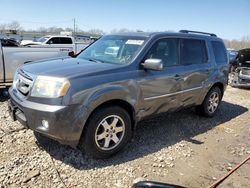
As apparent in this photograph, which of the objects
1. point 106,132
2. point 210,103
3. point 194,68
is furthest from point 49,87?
point 210,103

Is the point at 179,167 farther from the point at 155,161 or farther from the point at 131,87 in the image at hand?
the point at 131,87

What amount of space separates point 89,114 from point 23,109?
2.82ft

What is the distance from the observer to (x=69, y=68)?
12.7 ft

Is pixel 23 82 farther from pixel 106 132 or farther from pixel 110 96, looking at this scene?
pixel 106 132

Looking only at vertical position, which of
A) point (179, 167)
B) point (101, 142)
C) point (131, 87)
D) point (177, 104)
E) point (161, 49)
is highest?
point (161, 49)

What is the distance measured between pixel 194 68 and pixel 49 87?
115 inches

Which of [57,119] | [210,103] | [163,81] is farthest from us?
[210,103]

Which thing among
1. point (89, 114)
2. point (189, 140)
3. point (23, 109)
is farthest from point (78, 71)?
point (189, 140)

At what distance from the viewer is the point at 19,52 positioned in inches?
287

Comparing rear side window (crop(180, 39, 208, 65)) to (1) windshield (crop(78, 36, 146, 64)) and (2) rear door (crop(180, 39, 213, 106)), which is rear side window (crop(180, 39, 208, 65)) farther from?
(1) windshield (crop(78, 36, 146, 64))

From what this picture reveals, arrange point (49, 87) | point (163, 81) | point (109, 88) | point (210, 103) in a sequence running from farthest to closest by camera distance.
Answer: point (210, 103)
point (163, 81)
point (109, 88)
point (49, 87)

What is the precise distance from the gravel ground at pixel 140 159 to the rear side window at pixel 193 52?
1336mm

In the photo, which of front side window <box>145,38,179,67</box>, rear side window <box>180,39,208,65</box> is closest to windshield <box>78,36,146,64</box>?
front side window <box>145,38,179,67</box>

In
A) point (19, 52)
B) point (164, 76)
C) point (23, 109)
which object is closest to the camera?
point (23, 109)
